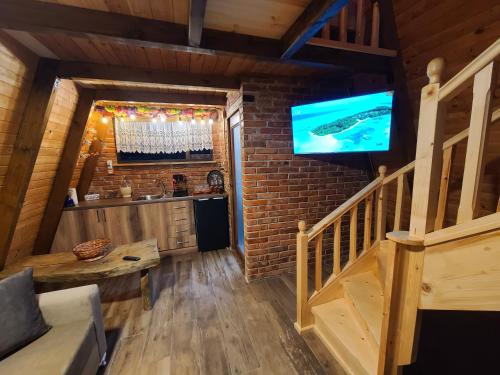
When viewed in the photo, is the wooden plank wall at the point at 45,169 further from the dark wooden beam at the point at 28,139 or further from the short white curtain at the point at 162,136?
the short white curtain at the point at 162,136

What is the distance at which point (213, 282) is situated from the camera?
8.79 feet

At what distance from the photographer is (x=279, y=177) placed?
2598mm

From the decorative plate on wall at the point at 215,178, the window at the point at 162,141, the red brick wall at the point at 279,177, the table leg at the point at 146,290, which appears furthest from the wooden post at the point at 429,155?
the window at the point at 162,141

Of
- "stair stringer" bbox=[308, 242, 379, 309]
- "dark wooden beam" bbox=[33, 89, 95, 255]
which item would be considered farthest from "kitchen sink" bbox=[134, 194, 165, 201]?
"stair stringer" bbox=[308, 242, 379, 309]

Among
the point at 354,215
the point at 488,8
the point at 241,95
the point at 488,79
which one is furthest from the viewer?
the point at 241,95

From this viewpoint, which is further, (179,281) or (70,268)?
(179,281)

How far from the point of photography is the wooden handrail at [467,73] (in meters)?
0.71

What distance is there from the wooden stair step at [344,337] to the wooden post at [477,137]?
1175 mm

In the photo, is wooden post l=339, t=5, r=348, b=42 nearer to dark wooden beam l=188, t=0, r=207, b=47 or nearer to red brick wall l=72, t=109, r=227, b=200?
dark wooden beam l=188, t=0, r=207, b=47

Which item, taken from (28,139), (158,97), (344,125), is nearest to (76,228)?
(28,139)

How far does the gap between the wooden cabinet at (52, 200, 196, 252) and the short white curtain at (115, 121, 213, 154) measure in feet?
3.51

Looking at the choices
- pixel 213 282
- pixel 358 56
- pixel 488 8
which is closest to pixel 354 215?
pixel 358 56

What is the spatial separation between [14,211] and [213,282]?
1.99 m

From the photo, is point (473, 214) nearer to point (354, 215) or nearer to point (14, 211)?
point (354, 215)
